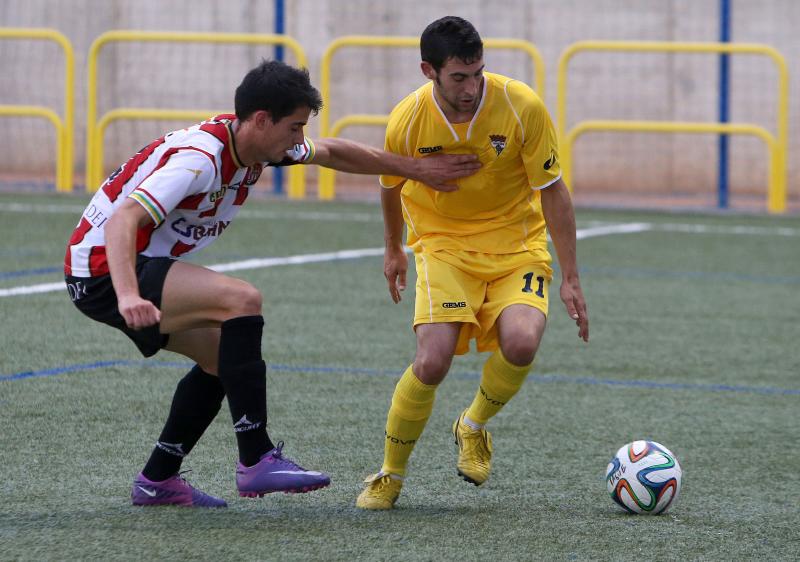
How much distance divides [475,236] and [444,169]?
276 millimetres

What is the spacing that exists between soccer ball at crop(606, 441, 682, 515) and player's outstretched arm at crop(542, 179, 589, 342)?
0.51m

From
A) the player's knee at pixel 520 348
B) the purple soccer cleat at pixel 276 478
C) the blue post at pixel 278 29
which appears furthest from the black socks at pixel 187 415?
the blue post at pixel 278 29

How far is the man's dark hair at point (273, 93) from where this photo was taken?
4316 millimetres

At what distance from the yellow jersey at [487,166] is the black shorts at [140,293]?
1.05 meters

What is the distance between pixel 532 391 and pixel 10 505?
8.85 ft

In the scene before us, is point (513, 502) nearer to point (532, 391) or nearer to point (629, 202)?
point (532, 391)

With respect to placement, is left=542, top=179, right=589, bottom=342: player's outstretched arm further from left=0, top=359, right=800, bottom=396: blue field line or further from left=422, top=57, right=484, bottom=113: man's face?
left=0, top=359, right=800, bottom=396: blue field line

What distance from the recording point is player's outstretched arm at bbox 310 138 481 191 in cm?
495

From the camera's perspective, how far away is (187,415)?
180 inches

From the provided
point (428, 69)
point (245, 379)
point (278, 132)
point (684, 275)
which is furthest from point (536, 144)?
point (684, 275)

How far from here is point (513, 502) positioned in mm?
4613

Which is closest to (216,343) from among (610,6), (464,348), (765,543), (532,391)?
(464,348)

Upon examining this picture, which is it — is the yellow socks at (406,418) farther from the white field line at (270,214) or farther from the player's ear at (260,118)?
the white field line at (270,214)

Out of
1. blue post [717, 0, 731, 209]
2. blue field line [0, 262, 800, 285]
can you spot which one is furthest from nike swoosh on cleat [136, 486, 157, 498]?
blue post [717, 0, 731, 209]
